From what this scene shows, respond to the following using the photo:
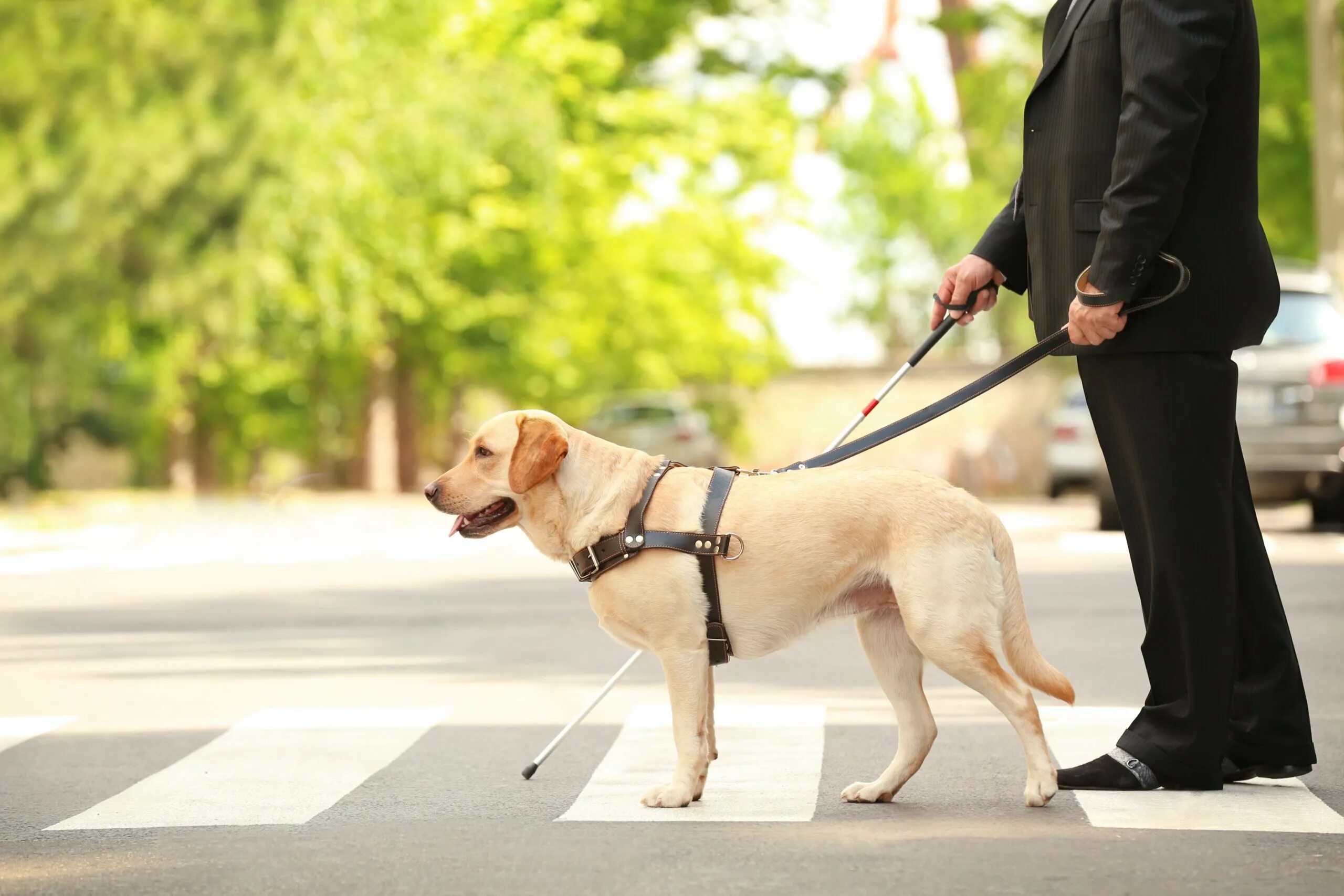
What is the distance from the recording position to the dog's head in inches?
221

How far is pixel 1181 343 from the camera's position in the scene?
17.9 ft

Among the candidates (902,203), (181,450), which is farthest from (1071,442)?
(902,203)

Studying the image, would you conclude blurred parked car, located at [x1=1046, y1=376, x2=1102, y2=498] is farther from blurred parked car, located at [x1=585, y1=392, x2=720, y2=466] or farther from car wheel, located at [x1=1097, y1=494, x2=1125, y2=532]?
blurred parked car, located at [x1=585, y1=392, x2=720, y2=466]

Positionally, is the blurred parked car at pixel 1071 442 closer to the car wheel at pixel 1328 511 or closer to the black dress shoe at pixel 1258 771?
the car wheel at pixel 1328 511

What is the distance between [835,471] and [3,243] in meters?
17.0

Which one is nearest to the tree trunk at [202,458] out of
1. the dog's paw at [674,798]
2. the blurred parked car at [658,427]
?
the blurred parked car at [658,427]

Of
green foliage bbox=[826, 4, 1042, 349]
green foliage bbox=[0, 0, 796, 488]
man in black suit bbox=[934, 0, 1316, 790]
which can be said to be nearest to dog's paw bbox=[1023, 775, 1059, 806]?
man in black suit bbox=[934, 0, 1316, 790]

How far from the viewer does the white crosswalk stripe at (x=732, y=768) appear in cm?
536

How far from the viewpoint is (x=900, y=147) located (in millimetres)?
59406

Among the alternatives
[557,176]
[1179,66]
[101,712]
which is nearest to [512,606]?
[101,712]

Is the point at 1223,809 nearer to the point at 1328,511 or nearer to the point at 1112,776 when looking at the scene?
the point at 1112,776

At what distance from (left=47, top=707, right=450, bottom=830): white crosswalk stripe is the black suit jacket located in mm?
2549

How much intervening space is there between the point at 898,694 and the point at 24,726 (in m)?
3.52

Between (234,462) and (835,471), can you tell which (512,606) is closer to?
(835,471)
